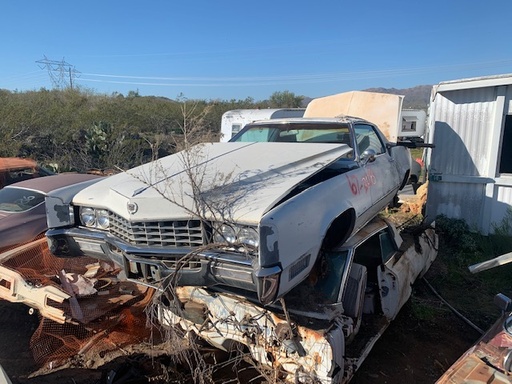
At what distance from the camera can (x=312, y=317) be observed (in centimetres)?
294

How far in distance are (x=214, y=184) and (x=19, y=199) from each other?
3906 millimetres

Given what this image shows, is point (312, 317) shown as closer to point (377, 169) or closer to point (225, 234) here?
point (225, 234)

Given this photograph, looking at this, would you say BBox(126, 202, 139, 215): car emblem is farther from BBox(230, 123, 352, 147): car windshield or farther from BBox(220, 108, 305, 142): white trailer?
BBox(220, 108, 305, 142): white trailer

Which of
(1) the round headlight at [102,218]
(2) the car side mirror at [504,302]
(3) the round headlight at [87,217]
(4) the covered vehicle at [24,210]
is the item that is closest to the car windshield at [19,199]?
(4) the covered vehicle at [24,210]

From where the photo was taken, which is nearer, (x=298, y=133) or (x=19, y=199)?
(x=298, y=133)

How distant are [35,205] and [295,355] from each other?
174 inches

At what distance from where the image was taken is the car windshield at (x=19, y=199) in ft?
18.3

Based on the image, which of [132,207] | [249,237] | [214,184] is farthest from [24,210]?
[249,237]

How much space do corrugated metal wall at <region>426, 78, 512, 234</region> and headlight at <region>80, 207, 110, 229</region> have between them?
249 inches

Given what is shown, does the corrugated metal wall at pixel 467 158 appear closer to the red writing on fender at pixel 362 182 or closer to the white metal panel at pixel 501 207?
the white metal panel at pixel 501 207

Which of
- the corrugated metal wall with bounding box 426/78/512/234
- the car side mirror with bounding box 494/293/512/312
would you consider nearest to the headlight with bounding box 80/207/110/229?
the car side mirror with bounding box 494/293/512/312

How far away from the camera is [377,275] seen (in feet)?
12.9

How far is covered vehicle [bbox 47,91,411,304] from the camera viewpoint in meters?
2.75

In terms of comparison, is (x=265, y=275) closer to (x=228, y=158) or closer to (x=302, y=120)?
(x=228, y=158)
